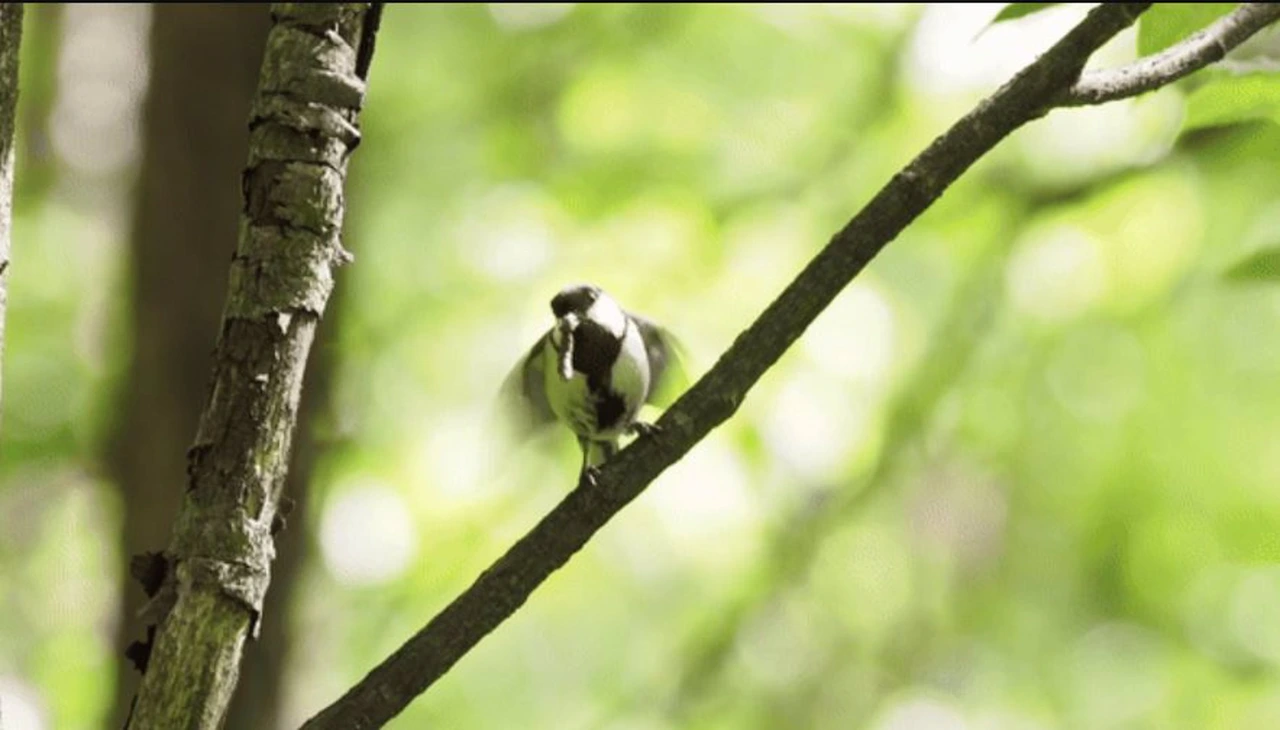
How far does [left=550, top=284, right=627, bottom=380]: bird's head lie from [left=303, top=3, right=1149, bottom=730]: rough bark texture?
0.83 ft

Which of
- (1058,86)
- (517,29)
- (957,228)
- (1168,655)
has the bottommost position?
(1058,86)

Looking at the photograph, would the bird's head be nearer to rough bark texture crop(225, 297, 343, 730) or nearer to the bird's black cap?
the bird's black cap

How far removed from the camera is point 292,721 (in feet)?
6.55

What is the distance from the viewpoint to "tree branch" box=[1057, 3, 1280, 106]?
89 centimetres

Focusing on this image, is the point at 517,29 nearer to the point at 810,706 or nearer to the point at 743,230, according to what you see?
the point at 743,230

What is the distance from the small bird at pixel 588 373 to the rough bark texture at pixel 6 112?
0.41 meters

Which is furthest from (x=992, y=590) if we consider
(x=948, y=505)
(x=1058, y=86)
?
(x=1058, y=86)

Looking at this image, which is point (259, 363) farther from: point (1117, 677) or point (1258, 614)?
point (1117, 677)

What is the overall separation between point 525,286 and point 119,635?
1.63 meters

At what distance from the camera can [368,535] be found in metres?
3.37

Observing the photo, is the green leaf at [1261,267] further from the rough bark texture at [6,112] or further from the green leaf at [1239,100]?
the rough bark texture at [6,112]

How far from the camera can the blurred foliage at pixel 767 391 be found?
3.28m

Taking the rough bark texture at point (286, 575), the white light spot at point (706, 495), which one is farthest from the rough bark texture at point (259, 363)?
the white light spot at point (706, 495)

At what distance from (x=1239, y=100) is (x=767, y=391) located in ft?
8.05
